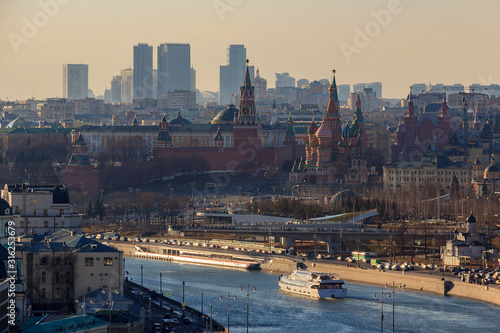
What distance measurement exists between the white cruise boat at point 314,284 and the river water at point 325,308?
23.3 inches

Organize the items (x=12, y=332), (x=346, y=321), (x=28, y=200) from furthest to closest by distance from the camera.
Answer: (x=28, y=200), (x=346, y=321), (x=12, y=332)

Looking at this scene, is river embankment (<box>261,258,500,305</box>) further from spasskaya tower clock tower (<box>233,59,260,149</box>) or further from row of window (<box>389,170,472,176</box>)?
spasskaya tower clock tower (<box>233,59,260,149</box>)

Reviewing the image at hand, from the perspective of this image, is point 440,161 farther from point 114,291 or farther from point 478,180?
point 114,291

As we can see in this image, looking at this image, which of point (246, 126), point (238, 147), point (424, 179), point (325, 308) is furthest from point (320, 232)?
point (246, 126)

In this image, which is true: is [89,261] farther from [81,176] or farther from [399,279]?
[81,176]

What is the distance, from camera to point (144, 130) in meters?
170

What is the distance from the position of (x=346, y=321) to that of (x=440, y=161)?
74582mm

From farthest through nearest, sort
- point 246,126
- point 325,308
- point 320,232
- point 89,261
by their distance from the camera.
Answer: point 246,126 → point 320,232 → point 325,308 → point 89,261

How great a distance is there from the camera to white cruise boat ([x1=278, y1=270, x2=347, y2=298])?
246 feet

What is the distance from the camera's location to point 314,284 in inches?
2990

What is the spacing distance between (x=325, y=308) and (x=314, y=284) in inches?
199

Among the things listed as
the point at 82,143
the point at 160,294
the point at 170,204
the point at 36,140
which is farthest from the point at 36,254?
the point at 36,140

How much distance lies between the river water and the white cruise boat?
0.59 meters

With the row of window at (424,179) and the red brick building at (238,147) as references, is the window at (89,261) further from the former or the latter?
the red brick building at (238,147)
